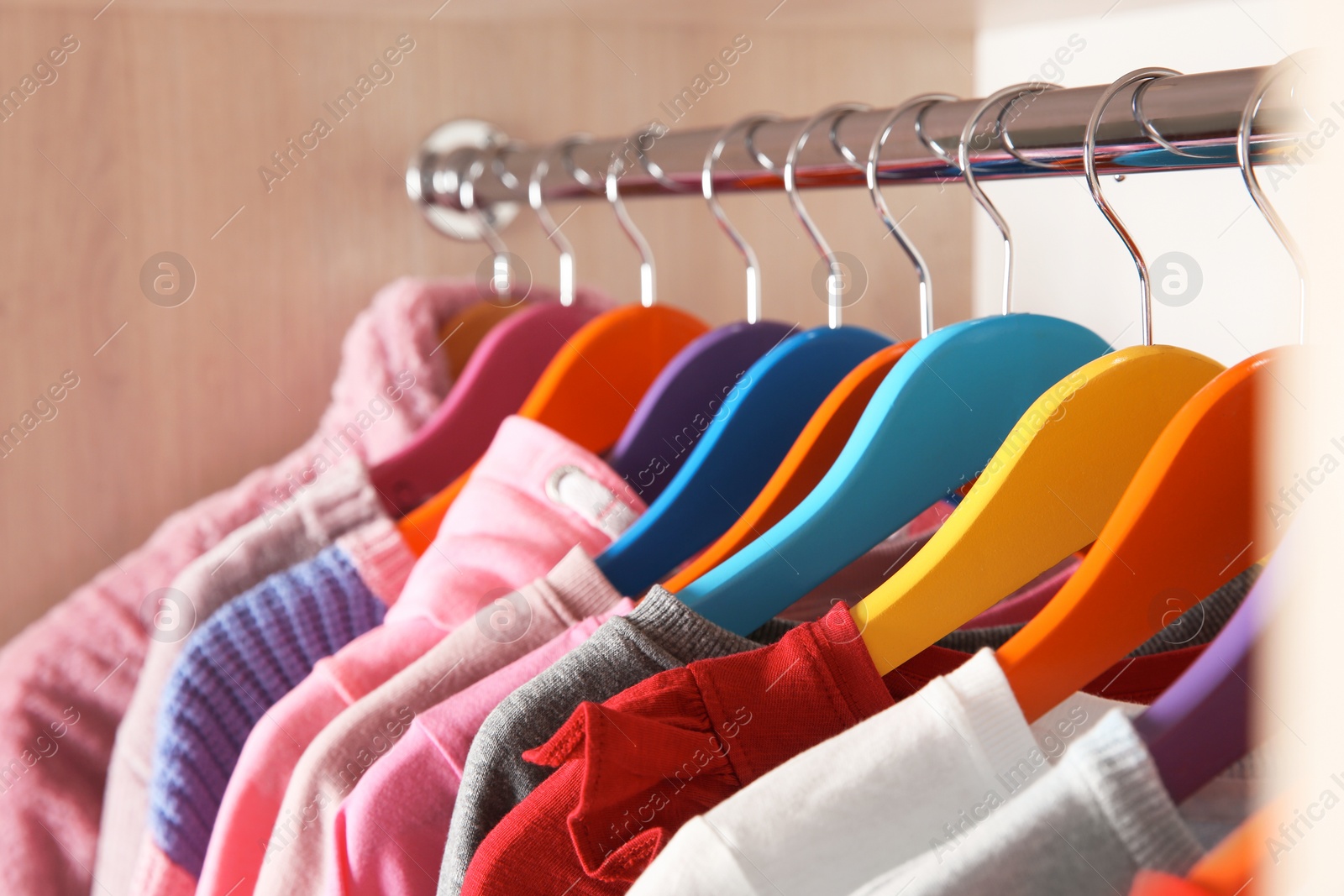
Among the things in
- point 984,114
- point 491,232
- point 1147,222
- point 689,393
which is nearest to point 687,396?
point 689,393

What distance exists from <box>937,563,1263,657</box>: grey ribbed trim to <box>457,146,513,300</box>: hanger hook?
0.49 m

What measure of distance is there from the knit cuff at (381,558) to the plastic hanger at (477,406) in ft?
0.25

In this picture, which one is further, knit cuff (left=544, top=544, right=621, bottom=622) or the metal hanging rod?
knit cuff (left=544, top=544, right=621, bottom=622)

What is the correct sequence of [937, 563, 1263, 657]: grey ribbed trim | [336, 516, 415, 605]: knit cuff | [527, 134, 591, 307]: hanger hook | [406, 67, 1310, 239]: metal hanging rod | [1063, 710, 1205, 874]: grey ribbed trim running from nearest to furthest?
[1063, 710, 1205, 874]: grey ribbed trim, [406, 67, 1310, 239]: metal hanging rod, [937, 563, 1263, 657]: grey ribbed trim, [336, 516, 415, 605]: knit cuff, [527, 134, 591, 307]: hanger hook

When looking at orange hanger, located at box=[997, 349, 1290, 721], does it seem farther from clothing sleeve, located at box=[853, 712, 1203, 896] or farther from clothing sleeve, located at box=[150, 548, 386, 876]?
clothing sleeve, located at box=[150, 548, 386, 876]

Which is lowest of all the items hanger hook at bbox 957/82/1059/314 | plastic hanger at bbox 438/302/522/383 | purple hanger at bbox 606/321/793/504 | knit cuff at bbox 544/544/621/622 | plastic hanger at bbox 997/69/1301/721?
plastic hanger at bbox 997/69/1301/721

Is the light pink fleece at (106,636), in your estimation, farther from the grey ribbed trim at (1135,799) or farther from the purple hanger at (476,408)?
the grey ribbed trim at (1135,799)

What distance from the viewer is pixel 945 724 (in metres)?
0.38

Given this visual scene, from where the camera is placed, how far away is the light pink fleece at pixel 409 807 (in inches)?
18.2

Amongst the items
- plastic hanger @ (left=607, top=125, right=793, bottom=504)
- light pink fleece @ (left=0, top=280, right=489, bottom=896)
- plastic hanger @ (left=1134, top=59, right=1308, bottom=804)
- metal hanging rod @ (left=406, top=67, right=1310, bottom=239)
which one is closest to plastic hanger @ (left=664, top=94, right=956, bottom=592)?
metal hanging rod @ (left=406, top=67, right=1310, bottom=239)

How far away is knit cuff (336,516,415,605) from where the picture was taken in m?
0.63

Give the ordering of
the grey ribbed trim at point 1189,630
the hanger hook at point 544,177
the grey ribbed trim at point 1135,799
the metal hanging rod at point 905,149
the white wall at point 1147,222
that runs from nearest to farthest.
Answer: the grey ribbed trim at point 1135,799 < the metal hanging rod at point 905,149 < the grey ribbed trim at point 1189,630 < the hanger hook at point 544,177 < the white wall at point 1147,222

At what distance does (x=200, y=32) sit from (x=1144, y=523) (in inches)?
29.5

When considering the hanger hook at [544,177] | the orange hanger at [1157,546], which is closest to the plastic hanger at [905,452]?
the orange hanger at [1157,546]
